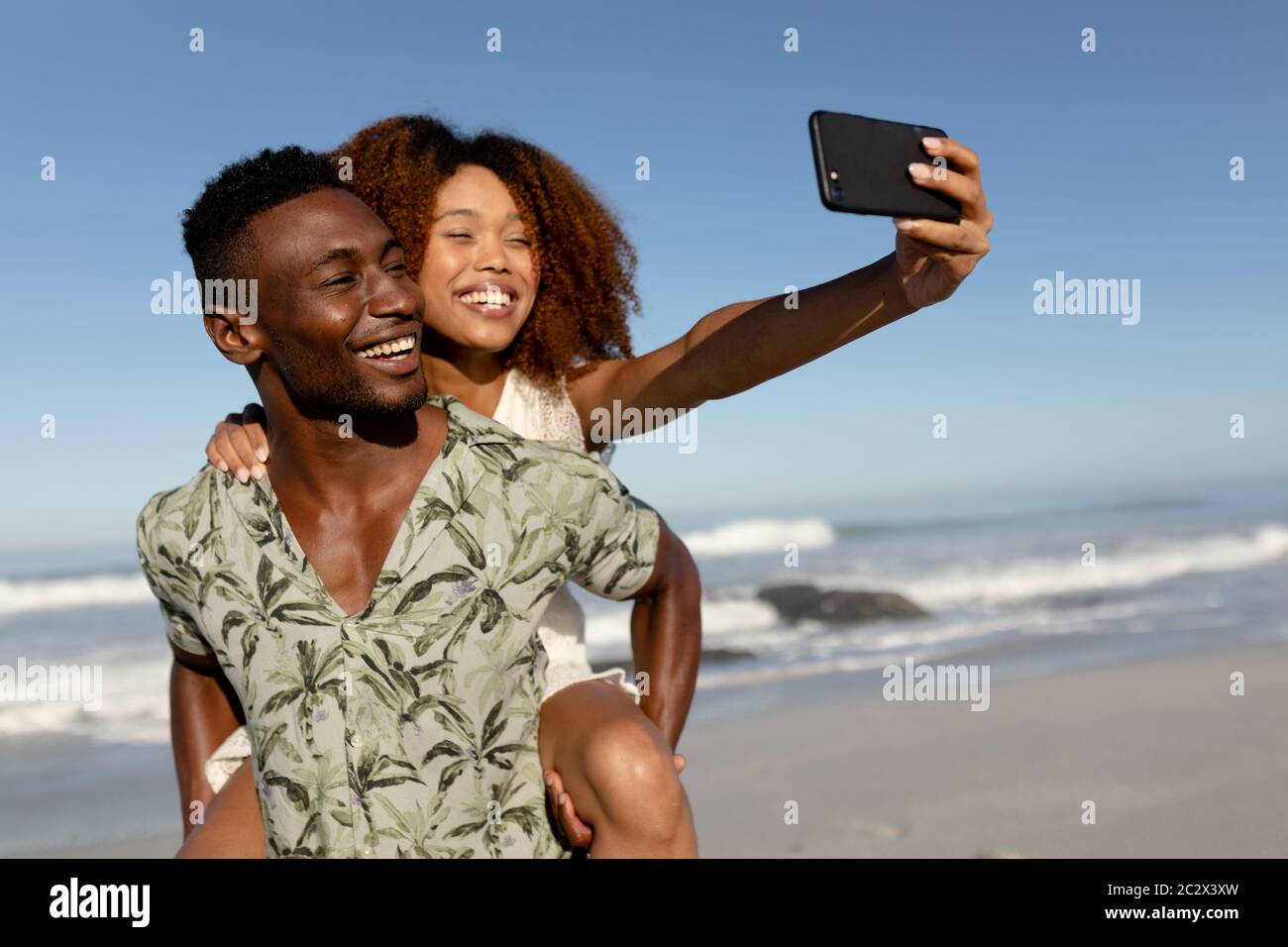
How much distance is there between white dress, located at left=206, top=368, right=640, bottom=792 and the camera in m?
2.91

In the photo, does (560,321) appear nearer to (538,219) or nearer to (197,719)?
(538,219)

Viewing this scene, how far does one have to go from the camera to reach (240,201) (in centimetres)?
267

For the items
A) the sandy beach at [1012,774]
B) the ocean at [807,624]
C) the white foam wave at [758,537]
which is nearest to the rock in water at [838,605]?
the ocean at [807,624]

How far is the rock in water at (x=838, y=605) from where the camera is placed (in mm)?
11562

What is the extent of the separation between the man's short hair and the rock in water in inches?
365

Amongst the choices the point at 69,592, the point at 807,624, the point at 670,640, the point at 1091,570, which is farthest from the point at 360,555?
the point at 69,592

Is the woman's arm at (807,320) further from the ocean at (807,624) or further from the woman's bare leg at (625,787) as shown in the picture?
the ocean at (807,624)

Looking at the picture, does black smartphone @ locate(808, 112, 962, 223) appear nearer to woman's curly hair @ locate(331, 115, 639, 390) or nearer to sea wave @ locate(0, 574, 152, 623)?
woman's curly hair @ locate(331, 115, 639, 390)

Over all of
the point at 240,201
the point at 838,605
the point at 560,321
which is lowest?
the point at 838,605

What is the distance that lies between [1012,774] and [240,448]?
4.54m

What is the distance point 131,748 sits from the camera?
7.16 meters

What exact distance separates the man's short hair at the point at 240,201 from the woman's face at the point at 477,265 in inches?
23.0
